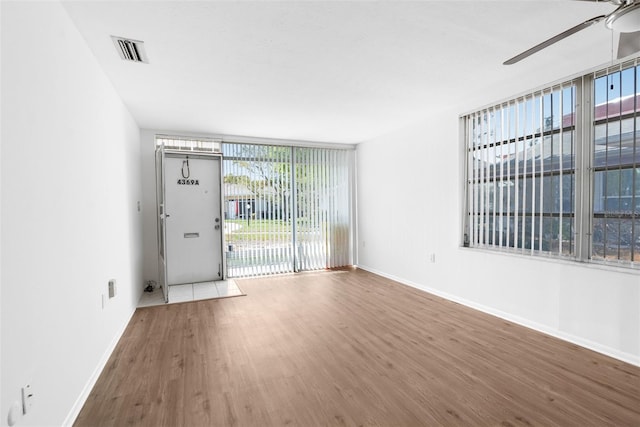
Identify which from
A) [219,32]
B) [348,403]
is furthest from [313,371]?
[219,32]

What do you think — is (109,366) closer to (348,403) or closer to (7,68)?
(348,403)

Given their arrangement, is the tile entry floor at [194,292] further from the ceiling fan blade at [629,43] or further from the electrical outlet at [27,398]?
the ceiling fan blade at [629,43]

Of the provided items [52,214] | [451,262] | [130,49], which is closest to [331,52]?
[130,49]

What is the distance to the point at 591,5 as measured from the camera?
80.0 inches

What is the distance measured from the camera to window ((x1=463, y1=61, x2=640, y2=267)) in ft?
8.53

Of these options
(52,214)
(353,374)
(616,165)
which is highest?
(616,165)

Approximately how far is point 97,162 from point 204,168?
2882mm

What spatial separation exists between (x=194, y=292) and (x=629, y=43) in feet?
17.3

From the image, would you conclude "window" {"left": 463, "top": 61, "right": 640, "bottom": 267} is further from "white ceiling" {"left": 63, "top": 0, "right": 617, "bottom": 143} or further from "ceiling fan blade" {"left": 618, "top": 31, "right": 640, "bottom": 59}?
"ceiling fan blade" {"left": 618, "top": 31, "right": 640, "bottom": 59}

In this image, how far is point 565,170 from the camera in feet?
9.81

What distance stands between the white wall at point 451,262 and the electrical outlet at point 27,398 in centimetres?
395

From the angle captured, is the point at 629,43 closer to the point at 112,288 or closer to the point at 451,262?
the point at 451,262

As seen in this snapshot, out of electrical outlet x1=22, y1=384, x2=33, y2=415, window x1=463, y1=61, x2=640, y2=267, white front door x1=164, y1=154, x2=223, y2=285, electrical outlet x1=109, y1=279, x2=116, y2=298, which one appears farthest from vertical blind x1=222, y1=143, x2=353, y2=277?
electrical outlet x1=22, y1=384, x2=33, y2=415

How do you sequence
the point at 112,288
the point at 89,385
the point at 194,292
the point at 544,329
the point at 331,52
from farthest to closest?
the point at 194,292, the point at 544,329, the point at 112,288, the point at 331,52, the point at 89,385
